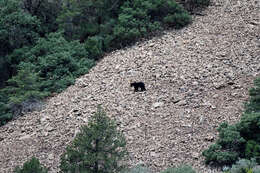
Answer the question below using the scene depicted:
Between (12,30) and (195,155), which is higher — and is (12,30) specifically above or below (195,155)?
above

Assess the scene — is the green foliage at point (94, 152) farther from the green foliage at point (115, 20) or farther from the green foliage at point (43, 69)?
the green foliage at point (115, 20)

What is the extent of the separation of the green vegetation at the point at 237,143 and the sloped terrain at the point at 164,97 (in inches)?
11.5

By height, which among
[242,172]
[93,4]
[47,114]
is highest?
[93,4]

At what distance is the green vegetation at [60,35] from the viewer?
12.2 metres

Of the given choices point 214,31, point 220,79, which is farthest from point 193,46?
point 220,79

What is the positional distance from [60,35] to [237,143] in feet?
26.9

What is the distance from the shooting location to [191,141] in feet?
28.8

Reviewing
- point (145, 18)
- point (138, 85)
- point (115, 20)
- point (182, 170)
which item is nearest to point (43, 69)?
point (115, 20)

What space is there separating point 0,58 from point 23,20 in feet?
5.21

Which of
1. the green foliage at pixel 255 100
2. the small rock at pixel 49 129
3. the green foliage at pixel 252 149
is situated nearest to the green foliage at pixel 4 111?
the small rock at pixel 49 129

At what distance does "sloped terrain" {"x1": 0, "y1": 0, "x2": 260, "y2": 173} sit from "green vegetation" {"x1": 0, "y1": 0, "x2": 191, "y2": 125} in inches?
19.2

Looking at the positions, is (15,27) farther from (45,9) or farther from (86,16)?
(86,16)

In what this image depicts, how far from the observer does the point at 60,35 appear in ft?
47.1

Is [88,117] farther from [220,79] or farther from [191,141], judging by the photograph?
[220,79]
